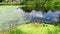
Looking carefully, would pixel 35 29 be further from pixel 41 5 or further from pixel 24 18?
pixel 41 5

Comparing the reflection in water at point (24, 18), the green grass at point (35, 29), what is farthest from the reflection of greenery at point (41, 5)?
the green grass at point (35, 29)

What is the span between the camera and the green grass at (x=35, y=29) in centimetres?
168

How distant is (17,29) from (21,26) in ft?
0.24

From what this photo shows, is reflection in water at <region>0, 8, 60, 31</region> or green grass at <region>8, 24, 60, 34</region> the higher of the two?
reflection in water at <region>0, 8, 60, 31</region>

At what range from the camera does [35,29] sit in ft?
5.65

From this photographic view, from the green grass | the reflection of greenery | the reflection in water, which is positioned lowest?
the green grass

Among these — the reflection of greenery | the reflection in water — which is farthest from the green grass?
the reflection of greenery

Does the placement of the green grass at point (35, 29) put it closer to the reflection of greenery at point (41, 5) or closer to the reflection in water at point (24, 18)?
the reflection in water at point (24, 18)

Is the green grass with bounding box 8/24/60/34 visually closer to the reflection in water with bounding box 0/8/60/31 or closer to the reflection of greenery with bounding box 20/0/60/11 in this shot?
the reflection in water with bounding box 0/8/60/31

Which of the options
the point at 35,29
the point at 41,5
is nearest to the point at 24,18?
the point at 35,29

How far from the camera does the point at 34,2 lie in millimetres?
1902

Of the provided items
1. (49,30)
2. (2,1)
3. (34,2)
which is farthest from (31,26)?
(2,1)

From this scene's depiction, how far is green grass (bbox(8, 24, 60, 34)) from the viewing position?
1.68m

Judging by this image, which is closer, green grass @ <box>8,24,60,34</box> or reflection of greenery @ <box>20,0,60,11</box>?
green grass @ <box>8,24,60,34</box>
